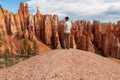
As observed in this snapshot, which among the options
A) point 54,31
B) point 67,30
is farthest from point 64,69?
point 54,31

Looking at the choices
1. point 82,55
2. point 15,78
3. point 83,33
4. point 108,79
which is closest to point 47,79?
point 15,78

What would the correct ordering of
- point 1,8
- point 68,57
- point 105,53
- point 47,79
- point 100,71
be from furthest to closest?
1. point 1,8
2. point 105,53
3. point 68,57
4. point 100,71
5. point 47,79

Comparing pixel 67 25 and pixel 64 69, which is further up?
pixel 67 25

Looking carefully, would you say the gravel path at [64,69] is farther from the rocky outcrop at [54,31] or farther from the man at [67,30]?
the rocky outcrop at [54,31]

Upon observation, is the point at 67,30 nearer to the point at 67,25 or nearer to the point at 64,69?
the point at 67,25

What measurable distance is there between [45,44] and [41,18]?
12.8 m

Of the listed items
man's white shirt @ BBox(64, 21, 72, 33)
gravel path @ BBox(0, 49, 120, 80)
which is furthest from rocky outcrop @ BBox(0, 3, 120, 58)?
gravel path @ BBox(0, 49, 120, 80)

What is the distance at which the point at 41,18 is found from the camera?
115 metres

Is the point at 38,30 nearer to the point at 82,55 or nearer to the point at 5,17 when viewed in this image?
the point at 5,17

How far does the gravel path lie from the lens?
594 inches

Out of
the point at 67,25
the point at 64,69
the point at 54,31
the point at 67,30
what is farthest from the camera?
the point at 54,31

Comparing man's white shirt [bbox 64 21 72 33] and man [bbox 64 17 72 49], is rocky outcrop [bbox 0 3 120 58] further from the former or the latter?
man's white shirt [bbox 64 21 72 33]

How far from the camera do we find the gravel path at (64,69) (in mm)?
15094

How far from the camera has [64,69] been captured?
15828 millimetres
